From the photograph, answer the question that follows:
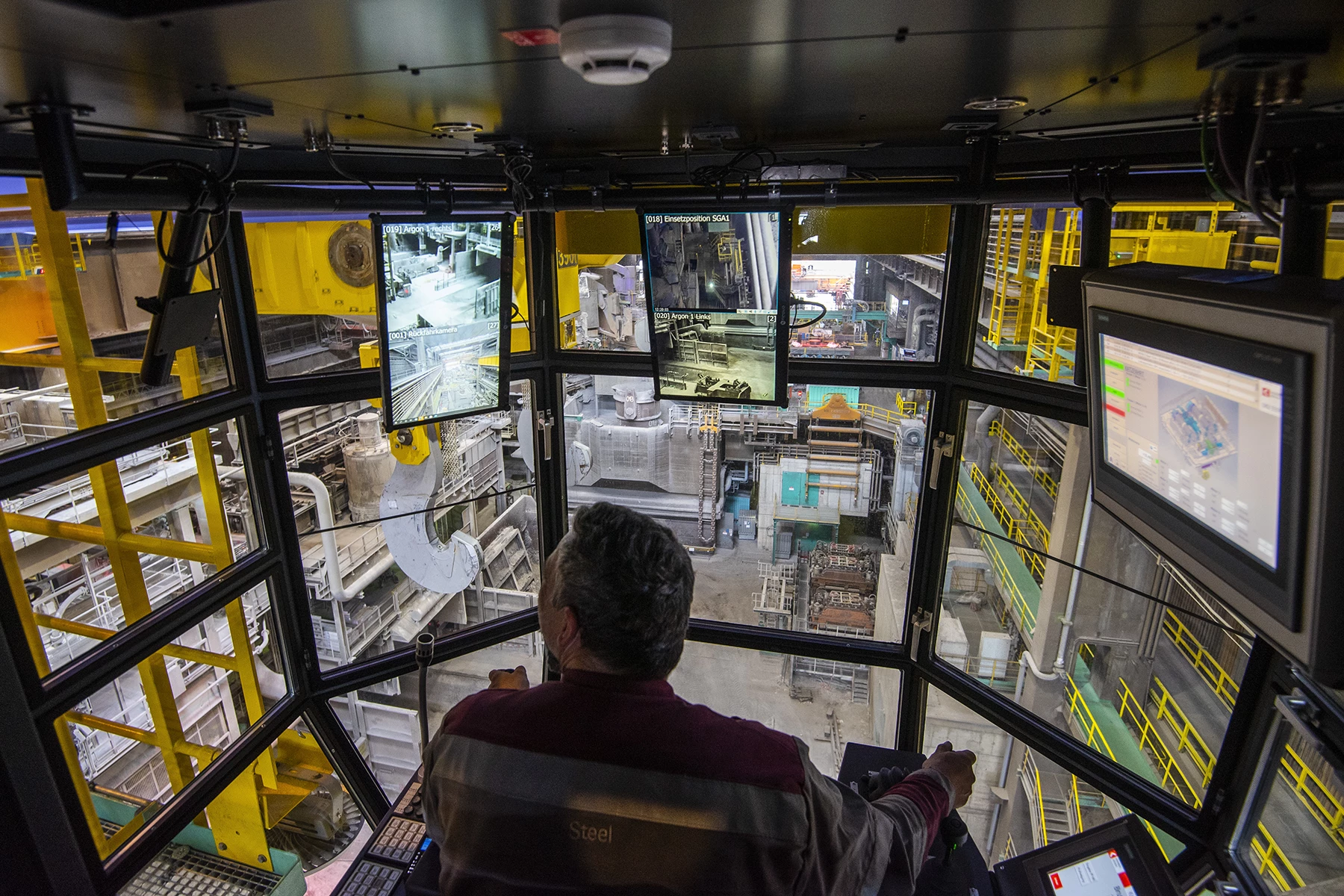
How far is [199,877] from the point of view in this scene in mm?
3191

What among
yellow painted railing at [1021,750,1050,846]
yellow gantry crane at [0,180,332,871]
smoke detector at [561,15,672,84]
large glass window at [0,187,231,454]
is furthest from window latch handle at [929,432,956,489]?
yellow gantry crane at [0,180,332,871]

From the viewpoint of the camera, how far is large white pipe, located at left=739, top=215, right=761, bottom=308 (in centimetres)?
244

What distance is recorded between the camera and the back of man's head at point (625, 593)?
1.20 metres

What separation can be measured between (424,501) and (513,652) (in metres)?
1.00

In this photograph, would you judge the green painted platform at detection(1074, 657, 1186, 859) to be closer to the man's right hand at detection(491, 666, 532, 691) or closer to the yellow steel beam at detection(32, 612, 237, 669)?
the man's right hand at detection(491, 666, 532, 691)

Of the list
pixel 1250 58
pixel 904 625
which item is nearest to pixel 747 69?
pixel 1250 58

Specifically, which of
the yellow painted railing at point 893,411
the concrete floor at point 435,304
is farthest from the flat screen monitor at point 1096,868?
the concrete floor at point 435,304

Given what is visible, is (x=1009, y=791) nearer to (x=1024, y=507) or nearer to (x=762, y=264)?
(x=1024, y=507)

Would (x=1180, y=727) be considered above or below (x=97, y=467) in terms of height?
below

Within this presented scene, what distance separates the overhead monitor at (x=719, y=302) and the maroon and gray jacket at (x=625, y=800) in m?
1.62

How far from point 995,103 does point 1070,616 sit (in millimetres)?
2301

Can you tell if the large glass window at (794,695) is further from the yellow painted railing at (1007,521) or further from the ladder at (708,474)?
the yellow painted railing at (1007,521)

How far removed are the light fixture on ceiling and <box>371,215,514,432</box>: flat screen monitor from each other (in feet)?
0.86

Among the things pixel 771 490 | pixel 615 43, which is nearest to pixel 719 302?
pixel 771 490
